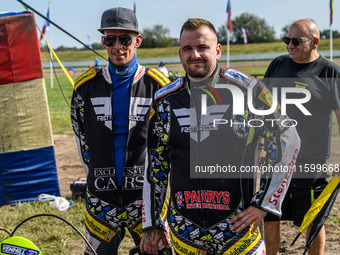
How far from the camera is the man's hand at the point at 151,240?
2.53m

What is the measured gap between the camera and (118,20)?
123 inches

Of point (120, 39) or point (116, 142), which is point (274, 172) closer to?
point (116, 142)

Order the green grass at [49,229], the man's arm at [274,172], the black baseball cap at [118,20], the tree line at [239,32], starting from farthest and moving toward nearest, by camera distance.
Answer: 1. the tree line at [239,32]
2. the green grass at [49,229]
3. the black baseball cap at [118,20]
4. the man's arm at [274,172]

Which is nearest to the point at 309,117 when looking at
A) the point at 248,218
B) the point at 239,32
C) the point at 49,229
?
the point at 248,218

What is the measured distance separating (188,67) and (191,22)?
264 mm

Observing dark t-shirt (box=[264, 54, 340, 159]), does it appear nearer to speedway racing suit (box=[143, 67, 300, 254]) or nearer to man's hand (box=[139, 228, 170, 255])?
speedway racing suit (box=[143, 67, 300, 254])

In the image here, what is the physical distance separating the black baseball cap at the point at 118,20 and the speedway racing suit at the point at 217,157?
806 millimetres

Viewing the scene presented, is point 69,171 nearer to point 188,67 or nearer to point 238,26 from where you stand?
point 188,67

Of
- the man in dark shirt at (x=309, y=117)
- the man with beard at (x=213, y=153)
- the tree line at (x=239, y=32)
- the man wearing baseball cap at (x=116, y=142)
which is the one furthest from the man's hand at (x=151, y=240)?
the tree line at (x=239, y=32)

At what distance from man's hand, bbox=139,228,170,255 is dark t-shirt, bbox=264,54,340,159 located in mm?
1881

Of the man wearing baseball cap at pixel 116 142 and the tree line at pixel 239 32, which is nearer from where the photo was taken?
the man wearing baseball cap at pixel 116 142

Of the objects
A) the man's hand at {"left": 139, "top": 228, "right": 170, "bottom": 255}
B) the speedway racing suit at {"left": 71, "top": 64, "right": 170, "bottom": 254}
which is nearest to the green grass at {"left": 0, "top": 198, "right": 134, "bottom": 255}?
the speedway racing suit at {"left": 71, "top": 64, "right": 170, "bottom": 254}

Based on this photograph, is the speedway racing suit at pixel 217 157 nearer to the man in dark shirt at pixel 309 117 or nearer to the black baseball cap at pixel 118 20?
the black baseball cap at pixel 118 20

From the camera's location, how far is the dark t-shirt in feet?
12.4
